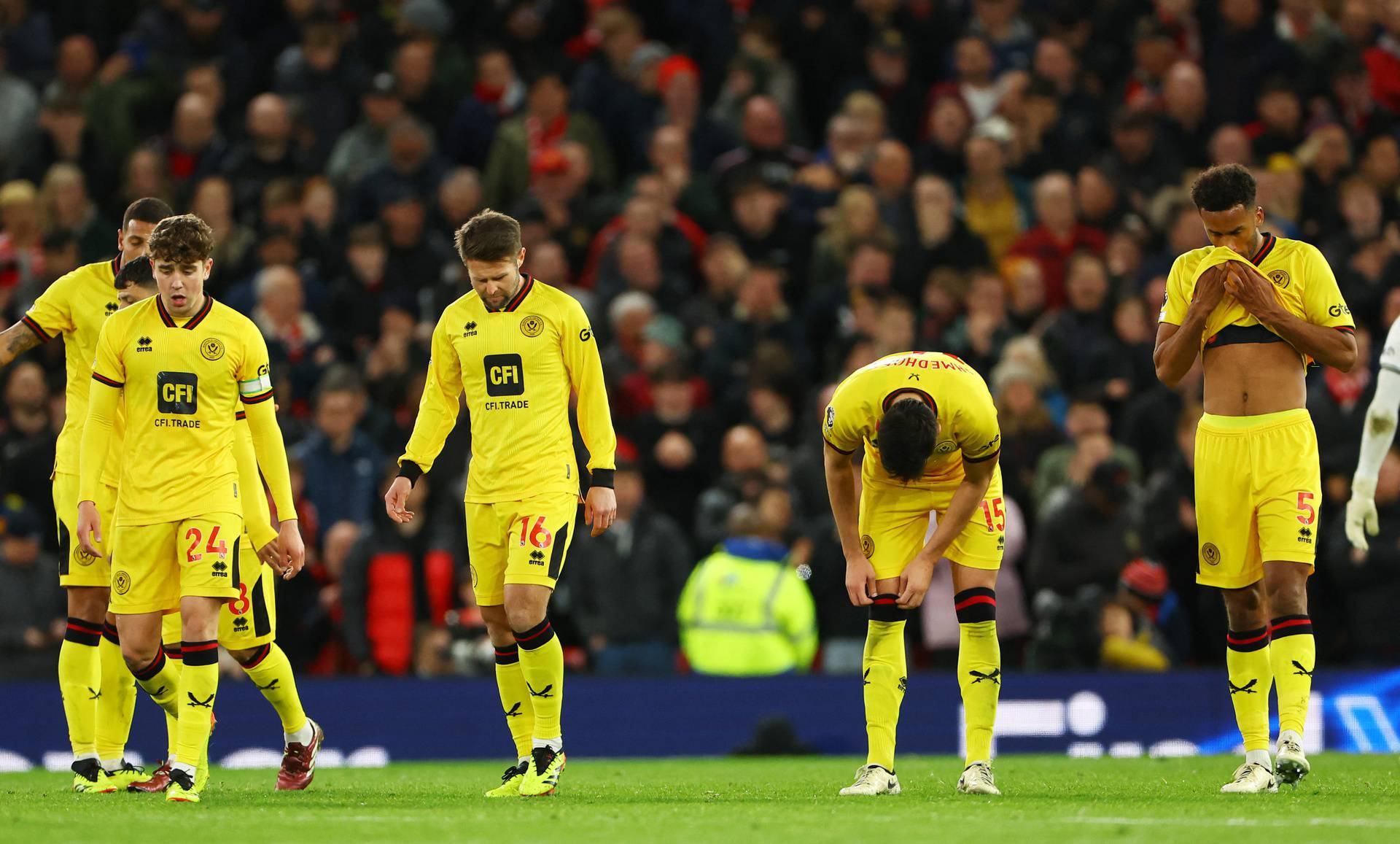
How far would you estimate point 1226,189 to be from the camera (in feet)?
31.6

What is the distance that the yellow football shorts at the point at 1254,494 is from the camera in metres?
9.65

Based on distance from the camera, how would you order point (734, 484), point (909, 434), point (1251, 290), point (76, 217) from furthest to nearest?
1. point (76, 217)
2. point (734, 484)
3. point (1251, 290)
4. point (909, 434)

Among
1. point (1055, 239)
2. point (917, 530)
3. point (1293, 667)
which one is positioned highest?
point (1055, 239)

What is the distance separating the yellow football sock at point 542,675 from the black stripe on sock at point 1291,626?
11.7 ft

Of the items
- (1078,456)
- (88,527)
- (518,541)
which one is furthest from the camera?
(1078,456)

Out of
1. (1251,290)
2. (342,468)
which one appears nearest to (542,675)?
(1251,290)

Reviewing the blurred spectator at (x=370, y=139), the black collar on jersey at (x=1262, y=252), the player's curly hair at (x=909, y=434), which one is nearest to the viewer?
the player's curly hair at (x=909, y=434)

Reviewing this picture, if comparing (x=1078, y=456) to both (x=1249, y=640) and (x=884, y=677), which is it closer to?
(x=1249, y=640)

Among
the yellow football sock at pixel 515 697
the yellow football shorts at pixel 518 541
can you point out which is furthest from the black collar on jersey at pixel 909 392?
the yellow football sock at pixel 515 697

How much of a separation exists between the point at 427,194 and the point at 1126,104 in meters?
6.91

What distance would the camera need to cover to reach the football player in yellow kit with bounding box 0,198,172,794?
1054 centimetres

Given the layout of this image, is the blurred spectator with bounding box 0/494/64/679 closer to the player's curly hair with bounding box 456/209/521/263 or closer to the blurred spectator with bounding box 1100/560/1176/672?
the player's curly hair with bounding box 456/209/521/263

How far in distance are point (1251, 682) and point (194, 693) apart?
17.1 ft

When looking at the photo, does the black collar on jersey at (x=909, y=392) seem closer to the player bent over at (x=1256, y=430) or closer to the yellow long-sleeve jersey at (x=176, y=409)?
the player bent over at (x=1256, y=430)
